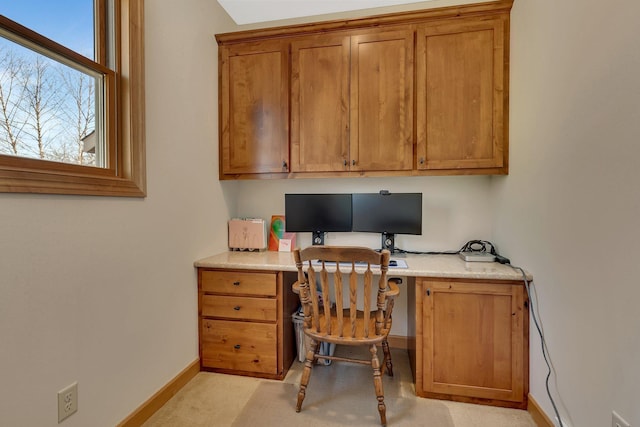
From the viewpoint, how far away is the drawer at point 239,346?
1.93 m

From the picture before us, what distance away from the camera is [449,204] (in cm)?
230

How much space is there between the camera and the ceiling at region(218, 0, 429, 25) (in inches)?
92.9

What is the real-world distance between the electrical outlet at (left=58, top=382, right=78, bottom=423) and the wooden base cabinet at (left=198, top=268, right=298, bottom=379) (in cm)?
82

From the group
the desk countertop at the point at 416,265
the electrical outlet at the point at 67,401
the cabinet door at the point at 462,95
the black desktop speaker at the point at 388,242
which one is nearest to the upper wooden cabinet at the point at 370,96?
the cabinet door at the point at 462,95

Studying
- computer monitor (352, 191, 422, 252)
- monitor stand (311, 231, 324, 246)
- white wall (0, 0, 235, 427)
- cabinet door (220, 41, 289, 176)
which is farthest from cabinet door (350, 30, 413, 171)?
white wall (0, 0, 235, 427)

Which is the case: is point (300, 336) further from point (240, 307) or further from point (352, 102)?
point (352, 102)

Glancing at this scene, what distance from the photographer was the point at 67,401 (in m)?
1.21

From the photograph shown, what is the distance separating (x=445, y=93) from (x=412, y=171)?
0.56 metres

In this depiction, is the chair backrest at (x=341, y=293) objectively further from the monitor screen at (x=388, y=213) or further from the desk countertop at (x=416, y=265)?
the monitor screen at (x=388, y=213)

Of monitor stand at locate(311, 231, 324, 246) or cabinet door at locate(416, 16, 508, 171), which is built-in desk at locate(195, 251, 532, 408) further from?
cabinet door at locate(416, 16, 508, 171)

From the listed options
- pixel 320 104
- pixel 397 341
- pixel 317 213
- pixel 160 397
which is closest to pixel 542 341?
pixel 397 341

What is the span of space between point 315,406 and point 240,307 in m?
0.76

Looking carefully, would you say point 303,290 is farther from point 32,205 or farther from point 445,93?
point 445,93

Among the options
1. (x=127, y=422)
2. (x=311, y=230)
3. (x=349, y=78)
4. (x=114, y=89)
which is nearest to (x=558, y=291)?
(x=311, y=230)
